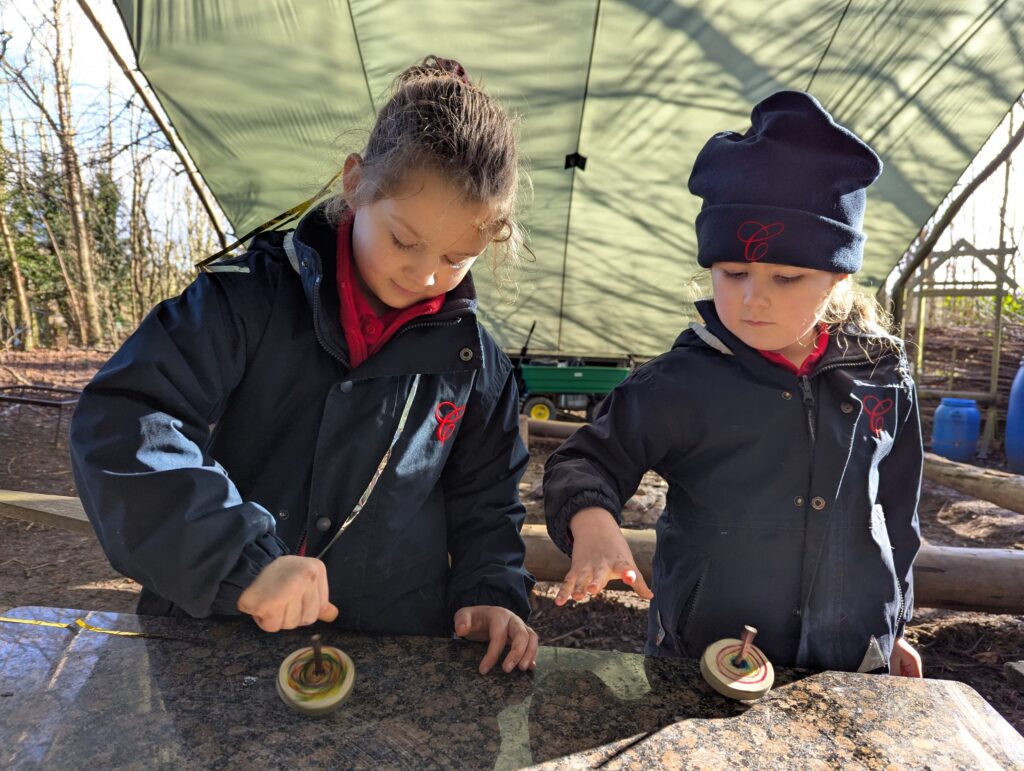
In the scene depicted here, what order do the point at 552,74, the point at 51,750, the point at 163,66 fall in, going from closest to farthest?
the point at 51,750 → the point at 163,66 → the point at 552,74

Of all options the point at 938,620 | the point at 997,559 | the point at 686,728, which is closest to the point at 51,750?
the point at 686,728

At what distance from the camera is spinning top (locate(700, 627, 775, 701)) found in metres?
1.10

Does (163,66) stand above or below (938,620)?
above

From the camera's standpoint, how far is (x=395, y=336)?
4.43 ft

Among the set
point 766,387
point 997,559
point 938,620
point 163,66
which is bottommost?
point 938,620

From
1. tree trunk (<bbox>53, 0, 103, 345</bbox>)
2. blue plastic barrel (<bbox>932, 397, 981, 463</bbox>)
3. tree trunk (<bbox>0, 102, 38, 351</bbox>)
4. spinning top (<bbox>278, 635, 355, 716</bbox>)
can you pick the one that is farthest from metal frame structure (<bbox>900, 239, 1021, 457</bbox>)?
tree trunk (<bbox>0, 102, 38, 351</bbox>)

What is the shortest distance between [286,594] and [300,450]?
0.40 metres

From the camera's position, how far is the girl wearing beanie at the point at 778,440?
142 centimetres

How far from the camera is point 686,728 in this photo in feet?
3.36

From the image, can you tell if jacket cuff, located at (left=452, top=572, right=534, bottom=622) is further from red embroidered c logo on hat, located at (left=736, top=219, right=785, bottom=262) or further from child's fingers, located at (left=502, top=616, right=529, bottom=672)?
red embroidered c logo on hat, located at (left=736, top=219, right=785, bottom=262)

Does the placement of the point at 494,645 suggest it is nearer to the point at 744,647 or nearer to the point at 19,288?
the point at 744,647

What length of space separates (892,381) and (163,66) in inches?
174

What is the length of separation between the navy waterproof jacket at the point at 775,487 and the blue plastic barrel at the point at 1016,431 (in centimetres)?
735

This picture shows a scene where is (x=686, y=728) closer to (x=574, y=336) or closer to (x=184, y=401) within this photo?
(x=184, y=401)
